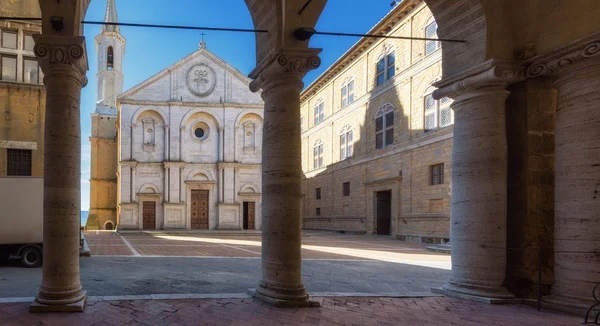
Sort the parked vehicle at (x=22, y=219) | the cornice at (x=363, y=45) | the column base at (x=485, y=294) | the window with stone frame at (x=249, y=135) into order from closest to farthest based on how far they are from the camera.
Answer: the column base at (x=485, y=294) → the parked vehicle at (x=22, y=219) → the cornice at (x=363, y=45) → the window with stone frame at (x=249, y=135)

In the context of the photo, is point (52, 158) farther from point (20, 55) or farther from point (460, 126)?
point (20, 55)

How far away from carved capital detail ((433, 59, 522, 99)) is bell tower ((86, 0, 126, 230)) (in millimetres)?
41389

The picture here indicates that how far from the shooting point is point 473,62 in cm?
701

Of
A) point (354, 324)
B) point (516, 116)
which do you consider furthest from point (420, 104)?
point (354, 324)

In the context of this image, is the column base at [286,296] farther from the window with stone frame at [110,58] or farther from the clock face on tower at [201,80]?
the window with stone frame at [110,58]

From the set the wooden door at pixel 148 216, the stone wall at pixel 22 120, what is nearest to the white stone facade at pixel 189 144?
the wooden door at pixel 148 216

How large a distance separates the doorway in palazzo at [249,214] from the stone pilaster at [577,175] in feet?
95.9

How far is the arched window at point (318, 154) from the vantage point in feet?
130

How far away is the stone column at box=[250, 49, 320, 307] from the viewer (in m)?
6.43

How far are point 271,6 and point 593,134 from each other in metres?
4.93

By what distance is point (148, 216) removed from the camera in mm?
33156

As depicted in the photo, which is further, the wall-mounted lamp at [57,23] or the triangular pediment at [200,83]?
the triangular pediment at [200,83]

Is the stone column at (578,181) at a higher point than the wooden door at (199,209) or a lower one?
higher

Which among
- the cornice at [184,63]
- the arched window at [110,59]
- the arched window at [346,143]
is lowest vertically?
the arched window at [346,143]
